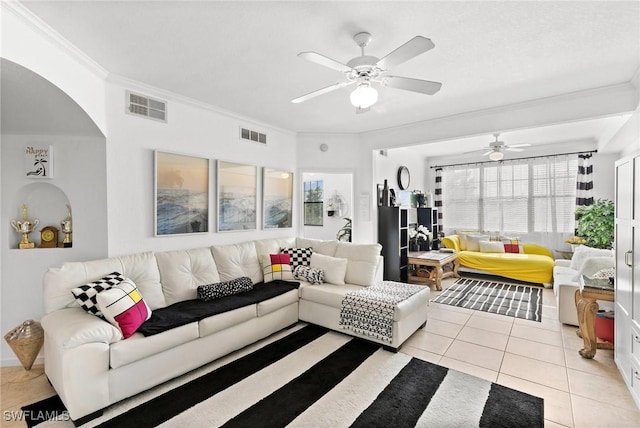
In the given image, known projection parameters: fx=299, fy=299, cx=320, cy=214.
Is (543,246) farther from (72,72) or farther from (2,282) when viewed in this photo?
(2,282)

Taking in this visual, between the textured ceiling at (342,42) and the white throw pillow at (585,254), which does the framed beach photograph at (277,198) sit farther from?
the white throw pillow at (585,254)

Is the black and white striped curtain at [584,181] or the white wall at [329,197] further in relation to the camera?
the white wall at [329,197]

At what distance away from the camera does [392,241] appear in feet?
16.6

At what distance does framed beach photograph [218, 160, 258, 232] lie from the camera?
395 centimetres

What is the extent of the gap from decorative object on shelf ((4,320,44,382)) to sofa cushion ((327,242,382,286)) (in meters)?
3.10

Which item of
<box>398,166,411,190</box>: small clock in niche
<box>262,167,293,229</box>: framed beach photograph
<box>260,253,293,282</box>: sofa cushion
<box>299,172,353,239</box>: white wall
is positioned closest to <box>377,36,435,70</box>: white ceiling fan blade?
<box>260,253,293,282</box>: sofa cushion

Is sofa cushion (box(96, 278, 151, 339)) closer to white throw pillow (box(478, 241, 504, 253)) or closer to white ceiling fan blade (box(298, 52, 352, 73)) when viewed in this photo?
white ceiling fan blade (box(298, 52, 352, 73))

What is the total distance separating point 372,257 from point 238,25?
289 centimetres

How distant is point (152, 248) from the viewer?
329 cm

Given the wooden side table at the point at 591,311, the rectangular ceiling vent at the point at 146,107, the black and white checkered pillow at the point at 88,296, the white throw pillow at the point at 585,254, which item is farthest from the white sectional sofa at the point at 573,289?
the rectangular ceiling vent at the point at 146,107

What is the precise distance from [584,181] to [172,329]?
7.27m

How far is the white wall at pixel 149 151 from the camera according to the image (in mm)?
2990

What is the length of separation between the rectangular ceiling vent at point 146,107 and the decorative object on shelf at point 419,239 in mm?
4760

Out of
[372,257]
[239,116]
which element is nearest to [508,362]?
[372,257]
